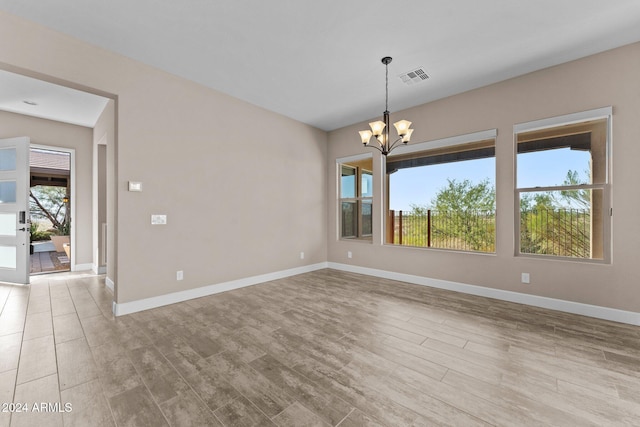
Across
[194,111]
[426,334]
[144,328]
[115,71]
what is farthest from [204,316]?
[115,71]

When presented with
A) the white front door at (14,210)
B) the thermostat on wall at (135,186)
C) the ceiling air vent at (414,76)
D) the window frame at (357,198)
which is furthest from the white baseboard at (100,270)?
the ceiling air vent at (414,76)

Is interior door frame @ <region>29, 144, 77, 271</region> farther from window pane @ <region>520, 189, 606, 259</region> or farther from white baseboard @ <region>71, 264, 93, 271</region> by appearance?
window pane @ <region>520, 189, 606, 259</region>

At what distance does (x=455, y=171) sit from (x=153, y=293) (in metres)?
4.91

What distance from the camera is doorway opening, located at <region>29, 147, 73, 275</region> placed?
289 inches

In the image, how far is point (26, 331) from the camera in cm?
263

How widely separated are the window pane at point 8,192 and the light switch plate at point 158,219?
3.16m

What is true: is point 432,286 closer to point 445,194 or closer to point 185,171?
Result: point 445,194

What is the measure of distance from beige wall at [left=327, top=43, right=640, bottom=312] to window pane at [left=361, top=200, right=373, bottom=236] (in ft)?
2.73

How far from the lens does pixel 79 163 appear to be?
17.7 feet

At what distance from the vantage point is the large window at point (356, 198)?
215 inches

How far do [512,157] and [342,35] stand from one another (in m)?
2.90

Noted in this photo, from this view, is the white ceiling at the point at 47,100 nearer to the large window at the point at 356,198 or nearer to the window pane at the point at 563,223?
the large window at the point at 356,198

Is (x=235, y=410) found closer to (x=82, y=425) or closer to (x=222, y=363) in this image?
(x=222, y=363)

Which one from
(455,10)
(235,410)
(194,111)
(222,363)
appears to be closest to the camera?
(235,410)
